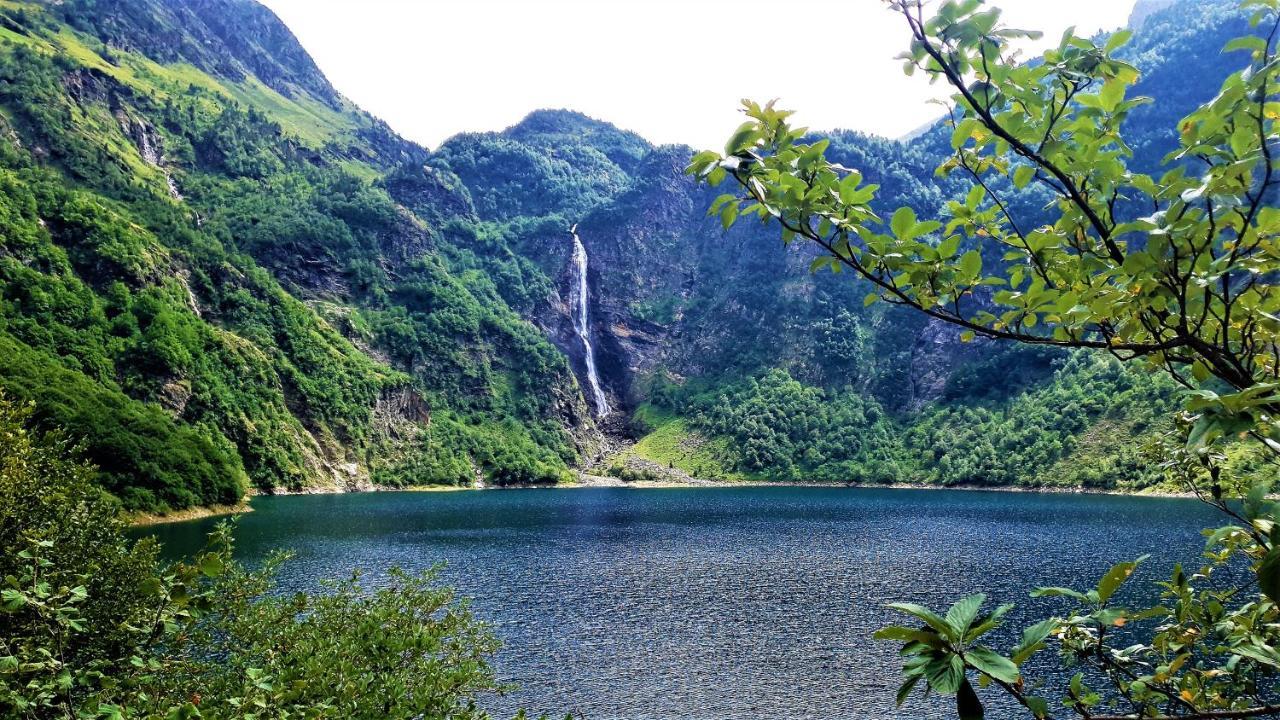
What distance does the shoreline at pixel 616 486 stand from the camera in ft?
258

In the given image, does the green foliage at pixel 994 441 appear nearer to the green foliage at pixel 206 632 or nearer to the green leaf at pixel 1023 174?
the green foliage at pixel 206 632

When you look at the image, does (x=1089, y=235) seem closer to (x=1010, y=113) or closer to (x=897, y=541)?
(x=1010, y=113)

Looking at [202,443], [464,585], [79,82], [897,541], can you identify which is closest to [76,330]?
[202,443]

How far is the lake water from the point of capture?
109 feet

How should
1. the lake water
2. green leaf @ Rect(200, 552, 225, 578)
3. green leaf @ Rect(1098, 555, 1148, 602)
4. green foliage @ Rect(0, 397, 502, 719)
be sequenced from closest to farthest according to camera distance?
green leaf @ Rect(1098, 555, 1148, 602), green leaf @ Rect(200, 552, 225, 578), green foliage @ Rect(0, 397, 502, 719), the lake water

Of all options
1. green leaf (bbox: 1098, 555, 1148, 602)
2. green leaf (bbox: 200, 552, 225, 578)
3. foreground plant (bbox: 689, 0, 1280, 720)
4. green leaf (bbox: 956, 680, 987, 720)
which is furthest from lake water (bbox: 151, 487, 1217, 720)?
green leaf (bbox: 200, 552, 225, 578)

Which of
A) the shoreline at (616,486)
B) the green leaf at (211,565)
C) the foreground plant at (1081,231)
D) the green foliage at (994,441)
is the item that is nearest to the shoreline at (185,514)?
the shoreline at (616,486)

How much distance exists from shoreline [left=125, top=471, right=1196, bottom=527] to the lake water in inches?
130

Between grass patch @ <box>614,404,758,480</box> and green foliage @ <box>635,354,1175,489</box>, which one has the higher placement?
green foliage @ <box>635,354,1175,489</box>

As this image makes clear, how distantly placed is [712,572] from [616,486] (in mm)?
114936

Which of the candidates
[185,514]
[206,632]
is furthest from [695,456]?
[206,632]

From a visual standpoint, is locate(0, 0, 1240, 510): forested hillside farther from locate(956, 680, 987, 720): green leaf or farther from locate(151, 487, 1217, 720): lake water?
locate(956, 680, 987, 720): green leaf

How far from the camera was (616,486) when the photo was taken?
172000mm

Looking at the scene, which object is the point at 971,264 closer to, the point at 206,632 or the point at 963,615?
the point at 963,615
